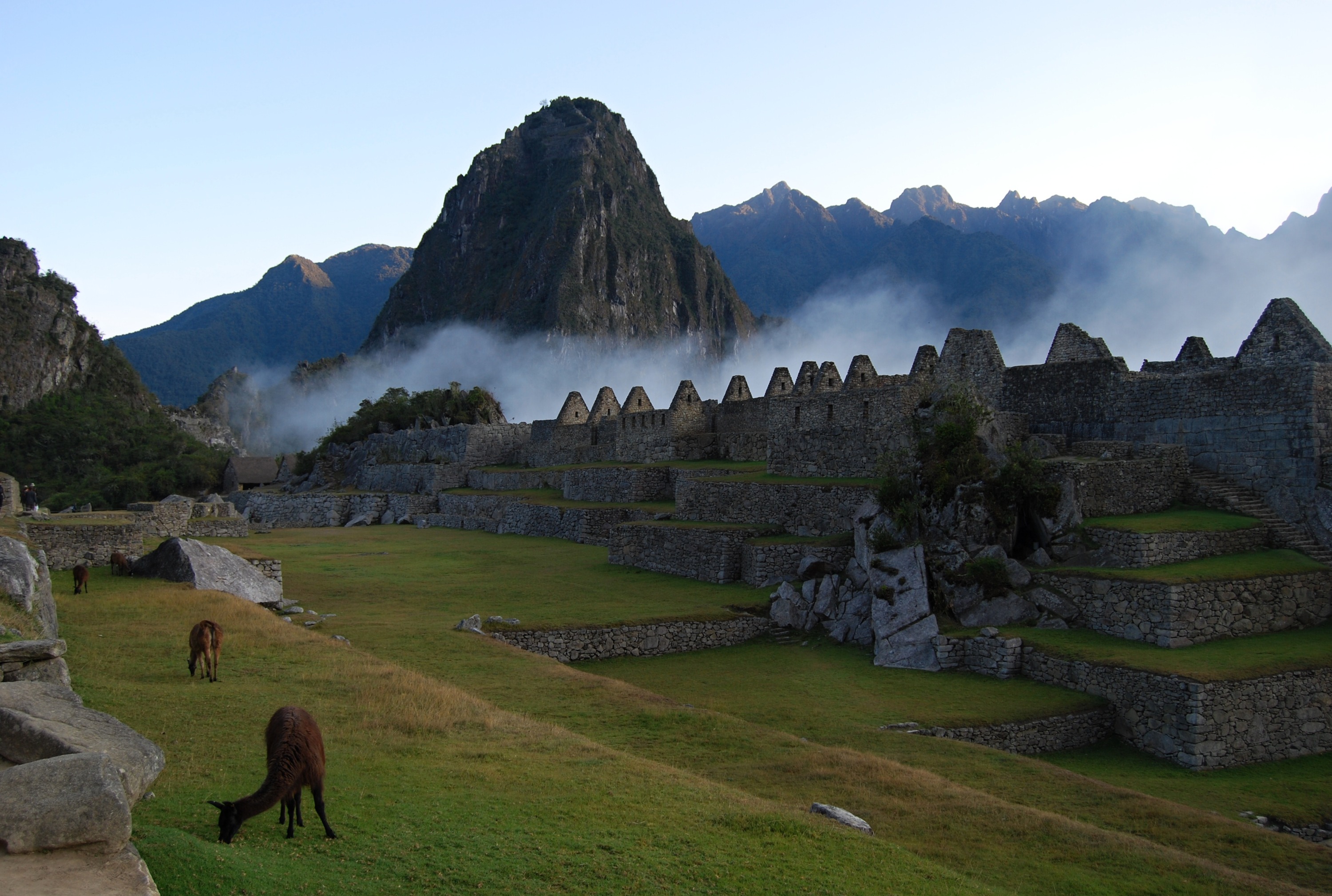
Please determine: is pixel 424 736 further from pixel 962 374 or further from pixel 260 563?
pixel 962 374

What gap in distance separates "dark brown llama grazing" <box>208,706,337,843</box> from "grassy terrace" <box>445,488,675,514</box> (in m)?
23.1

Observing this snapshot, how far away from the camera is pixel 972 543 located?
18.9 m

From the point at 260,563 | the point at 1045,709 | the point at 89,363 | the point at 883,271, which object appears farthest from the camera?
the point at 883,271

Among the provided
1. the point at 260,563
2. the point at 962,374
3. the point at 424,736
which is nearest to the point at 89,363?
the point at 260,563

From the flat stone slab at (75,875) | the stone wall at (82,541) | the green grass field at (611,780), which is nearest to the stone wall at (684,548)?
the green grass field at (611,780)

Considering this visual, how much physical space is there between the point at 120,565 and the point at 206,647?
29.7 ft

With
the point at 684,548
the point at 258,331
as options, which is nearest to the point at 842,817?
the point at 684,548

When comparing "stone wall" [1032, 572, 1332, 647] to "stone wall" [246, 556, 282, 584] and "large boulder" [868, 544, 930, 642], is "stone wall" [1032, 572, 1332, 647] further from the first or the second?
"stone wall" [246, 556, 282, 584]

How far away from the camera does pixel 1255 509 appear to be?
752 inches

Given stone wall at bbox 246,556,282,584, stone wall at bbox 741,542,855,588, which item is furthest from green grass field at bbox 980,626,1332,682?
stone wall at bbox 246,556,282,584

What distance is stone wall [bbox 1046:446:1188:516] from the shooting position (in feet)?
63.5

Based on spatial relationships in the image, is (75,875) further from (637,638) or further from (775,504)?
(775,504)

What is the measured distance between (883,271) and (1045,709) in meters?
90.8

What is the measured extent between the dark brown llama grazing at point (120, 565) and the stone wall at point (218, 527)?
50.2 ft
